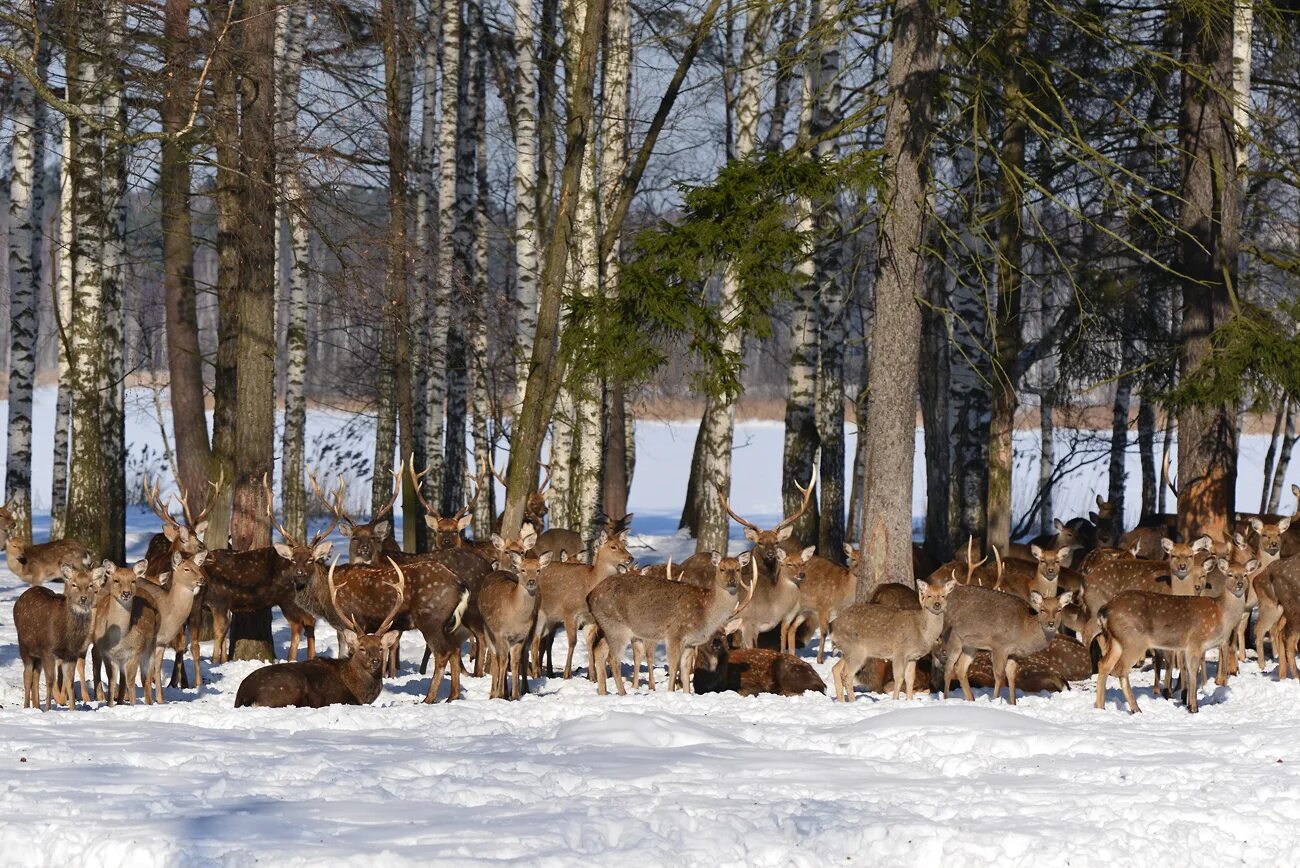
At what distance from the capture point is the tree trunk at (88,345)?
16766 mm

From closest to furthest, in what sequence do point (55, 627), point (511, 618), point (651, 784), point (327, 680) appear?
point (651, 784) < point (55, 627) < point (327, 680) < point (511, 618)

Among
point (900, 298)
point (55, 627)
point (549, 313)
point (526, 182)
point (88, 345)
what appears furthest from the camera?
point (526, 182)

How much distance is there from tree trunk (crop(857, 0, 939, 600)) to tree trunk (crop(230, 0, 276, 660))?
5184 millimetres

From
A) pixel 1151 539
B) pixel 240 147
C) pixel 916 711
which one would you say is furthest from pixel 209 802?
pixel 1151 539

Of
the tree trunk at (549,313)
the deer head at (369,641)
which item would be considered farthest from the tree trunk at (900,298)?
the deer head at (369,641)

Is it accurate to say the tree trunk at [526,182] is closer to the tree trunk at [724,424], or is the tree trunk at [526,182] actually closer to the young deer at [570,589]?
the tree trunk at [724,424]

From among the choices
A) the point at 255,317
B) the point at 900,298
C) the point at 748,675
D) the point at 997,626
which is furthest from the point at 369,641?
the point at 900,298

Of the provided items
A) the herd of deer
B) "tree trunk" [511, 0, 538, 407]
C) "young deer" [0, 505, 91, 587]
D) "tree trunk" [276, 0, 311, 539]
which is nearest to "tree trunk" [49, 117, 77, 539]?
"young deer" [0, 505, 91, 587]

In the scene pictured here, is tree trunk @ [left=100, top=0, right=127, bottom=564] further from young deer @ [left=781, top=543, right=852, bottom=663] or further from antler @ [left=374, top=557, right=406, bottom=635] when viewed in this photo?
young deer @ [left=781, top=543, right=852, bottom=663]

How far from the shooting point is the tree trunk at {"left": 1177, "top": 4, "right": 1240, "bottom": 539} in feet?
54.5

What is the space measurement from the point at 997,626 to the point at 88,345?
9712 millimetres

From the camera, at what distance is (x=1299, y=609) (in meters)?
13.8

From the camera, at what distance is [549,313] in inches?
615

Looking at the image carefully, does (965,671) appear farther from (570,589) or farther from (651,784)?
(651,784)
